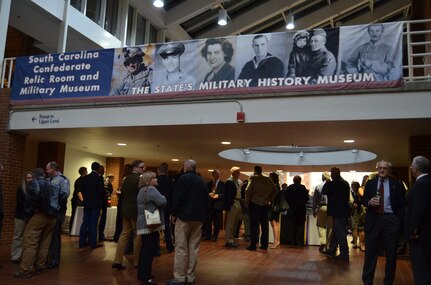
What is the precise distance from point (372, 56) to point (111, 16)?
36.5 feet

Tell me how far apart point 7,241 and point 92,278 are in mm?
4746

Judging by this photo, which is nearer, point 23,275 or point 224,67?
point 23,275

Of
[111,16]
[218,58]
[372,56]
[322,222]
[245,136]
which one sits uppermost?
[111,16]

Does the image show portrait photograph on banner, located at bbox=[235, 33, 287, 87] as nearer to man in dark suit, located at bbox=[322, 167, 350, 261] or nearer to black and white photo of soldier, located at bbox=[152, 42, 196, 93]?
black and white photo of soldier, located at bbox=[152, 42, 196, 93]

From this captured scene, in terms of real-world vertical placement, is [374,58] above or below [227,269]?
above

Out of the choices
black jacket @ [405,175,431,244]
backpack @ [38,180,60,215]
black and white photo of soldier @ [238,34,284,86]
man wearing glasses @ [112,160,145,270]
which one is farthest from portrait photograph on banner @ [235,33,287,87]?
backpack @ [38,180,60,215]

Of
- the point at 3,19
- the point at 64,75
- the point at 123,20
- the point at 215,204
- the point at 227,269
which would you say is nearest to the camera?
the point at 227,269

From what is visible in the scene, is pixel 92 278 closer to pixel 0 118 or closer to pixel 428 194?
pixel 428 194

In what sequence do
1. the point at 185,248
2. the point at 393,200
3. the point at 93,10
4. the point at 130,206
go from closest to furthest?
the point at 393,200, the point at 185,248, the point at 130,206, the point at 93,10

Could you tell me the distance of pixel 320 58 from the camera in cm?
780

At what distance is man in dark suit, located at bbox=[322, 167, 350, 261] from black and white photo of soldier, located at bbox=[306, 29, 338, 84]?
2.19m

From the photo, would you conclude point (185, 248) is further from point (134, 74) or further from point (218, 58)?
point (134, 74)

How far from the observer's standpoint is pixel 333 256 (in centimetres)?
887

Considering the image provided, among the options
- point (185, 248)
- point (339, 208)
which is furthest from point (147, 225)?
point (339, 208)
